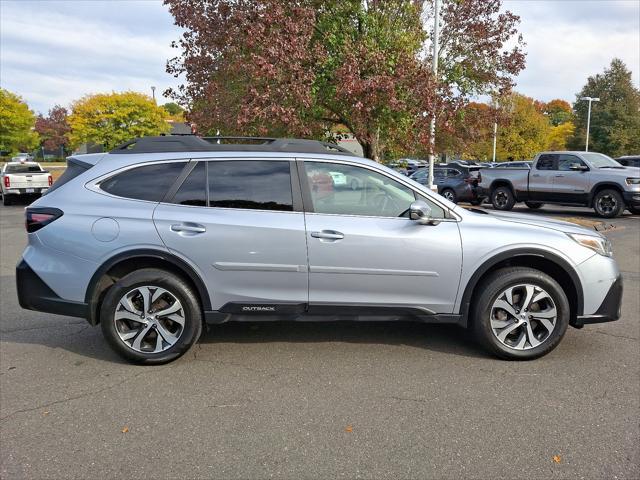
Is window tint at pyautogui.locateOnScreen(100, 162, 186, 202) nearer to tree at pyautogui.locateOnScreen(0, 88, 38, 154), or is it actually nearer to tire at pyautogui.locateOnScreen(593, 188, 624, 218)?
tire at pyautogui.locateOnScreen(593, 188, 624, 218)

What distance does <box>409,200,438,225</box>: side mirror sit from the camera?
13.0 feet

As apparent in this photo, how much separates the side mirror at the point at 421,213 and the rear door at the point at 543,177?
42.1 feet

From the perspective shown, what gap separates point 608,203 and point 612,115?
46510mm

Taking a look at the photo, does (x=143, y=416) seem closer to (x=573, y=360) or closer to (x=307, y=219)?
(x=307, y=219)

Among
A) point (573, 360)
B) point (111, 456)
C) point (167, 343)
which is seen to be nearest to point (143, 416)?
point (111, 456)

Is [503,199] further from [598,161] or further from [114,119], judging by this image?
[114,119]

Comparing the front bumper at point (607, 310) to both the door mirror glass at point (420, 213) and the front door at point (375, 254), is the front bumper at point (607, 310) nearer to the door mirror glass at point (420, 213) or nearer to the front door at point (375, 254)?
the front door at point (375, 254)

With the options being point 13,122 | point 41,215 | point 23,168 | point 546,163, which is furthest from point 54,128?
point 41,215

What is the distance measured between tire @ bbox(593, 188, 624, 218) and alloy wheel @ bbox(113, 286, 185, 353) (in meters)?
13.9

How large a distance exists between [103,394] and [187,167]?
6.07 ft

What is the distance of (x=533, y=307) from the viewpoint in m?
4.14

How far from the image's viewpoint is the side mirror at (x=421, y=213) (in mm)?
3953

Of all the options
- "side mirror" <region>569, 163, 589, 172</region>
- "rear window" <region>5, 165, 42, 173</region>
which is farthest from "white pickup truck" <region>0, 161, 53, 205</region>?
"side mirror" <region>569, 163, 589, 172</region>

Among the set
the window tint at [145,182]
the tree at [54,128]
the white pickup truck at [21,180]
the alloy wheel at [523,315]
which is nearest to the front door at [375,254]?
the alloy wheel at [523,315]
